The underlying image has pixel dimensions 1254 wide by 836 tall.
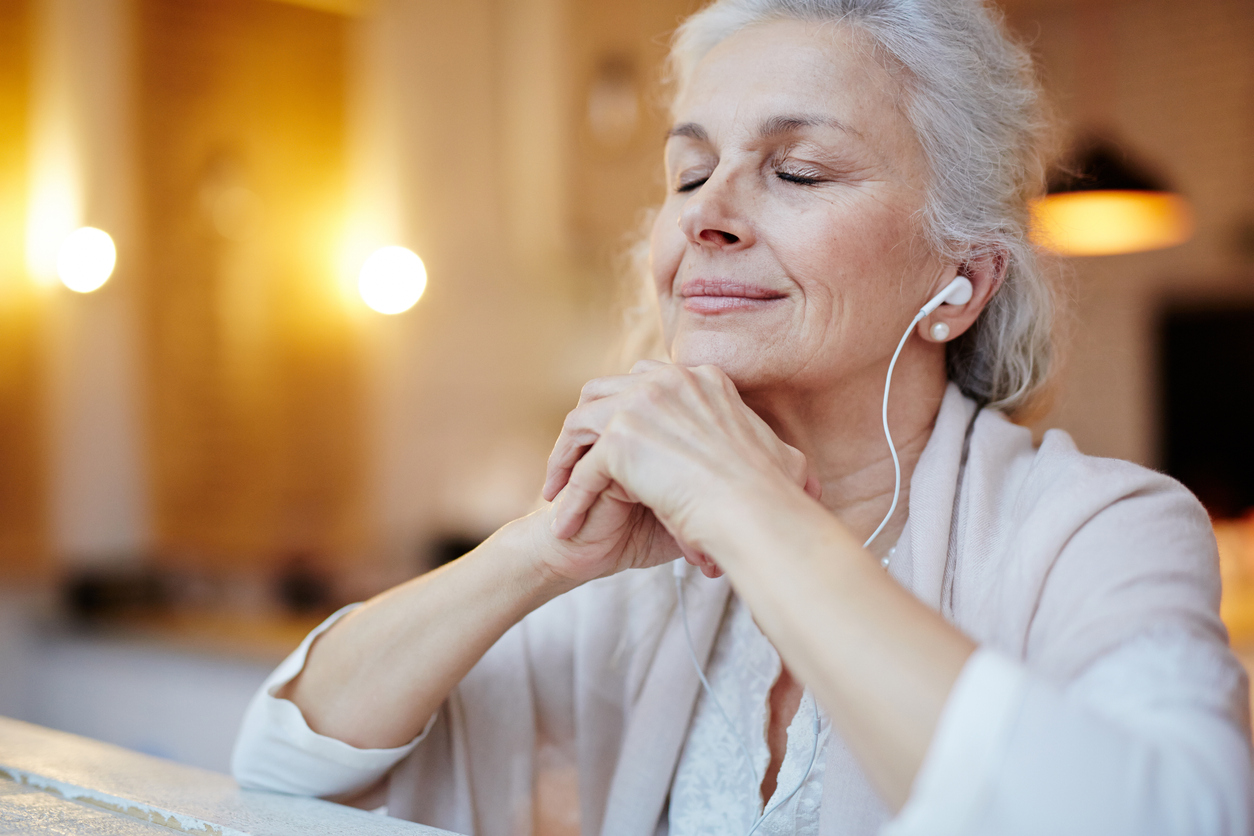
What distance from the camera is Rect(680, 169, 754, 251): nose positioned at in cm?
111

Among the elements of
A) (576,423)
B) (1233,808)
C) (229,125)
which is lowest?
(1233,808)

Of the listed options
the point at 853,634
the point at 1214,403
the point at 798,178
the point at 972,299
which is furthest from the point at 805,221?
the point at 1214,403

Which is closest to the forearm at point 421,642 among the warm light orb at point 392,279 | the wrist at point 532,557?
the wrist at point 532,557

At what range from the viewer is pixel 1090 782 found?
64cm

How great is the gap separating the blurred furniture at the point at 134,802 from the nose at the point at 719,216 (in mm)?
660

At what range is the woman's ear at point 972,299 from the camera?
3.95 ft

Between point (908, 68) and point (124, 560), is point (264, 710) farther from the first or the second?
point (124, 560)

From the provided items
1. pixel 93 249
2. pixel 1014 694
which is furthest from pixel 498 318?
pixel 1014 694

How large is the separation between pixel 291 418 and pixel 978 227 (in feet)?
10.5

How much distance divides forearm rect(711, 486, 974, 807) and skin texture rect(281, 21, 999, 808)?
143 millimetres

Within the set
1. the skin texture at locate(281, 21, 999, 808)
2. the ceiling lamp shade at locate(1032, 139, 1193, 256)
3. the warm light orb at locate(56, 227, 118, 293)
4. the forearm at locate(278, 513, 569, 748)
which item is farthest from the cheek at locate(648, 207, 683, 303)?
the warm light orb at locate(56, 227, 118, 293)

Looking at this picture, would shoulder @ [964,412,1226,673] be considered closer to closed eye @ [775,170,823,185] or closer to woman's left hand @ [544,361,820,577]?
woman's left hand @ [544,361,820,577]

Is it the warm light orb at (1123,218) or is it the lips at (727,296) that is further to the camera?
the warm light orb at (1123,218)

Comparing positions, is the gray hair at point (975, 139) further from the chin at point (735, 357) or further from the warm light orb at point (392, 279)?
the warm light orb at point (392, 279)
